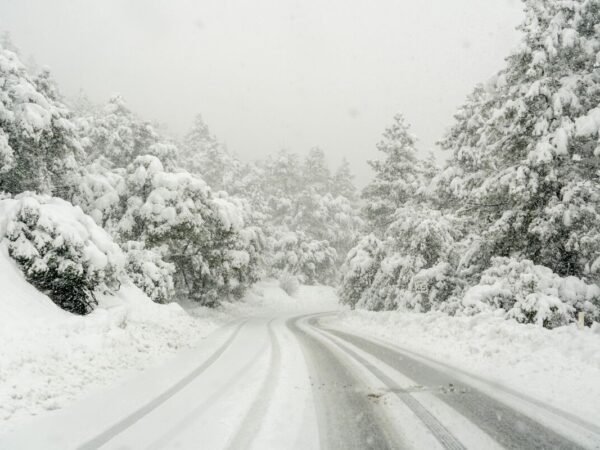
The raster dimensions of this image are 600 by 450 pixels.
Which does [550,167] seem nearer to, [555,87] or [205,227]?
[555,87]

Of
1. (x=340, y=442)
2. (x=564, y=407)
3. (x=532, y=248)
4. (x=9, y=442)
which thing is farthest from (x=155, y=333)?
(x=532, y=248)

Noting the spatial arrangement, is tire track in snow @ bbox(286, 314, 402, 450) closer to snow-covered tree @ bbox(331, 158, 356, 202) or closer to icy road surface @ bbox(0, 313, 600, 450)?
icy road surface @ bbox(0, 313, 600, 450)

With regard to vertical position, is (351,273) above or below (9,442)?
above

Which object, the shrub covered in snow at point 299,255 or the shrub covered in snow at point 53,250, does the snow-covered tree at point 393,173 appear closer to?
the shrub covered in snow at point 53,250

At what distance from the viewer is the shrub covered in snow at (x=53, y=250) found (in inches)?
428

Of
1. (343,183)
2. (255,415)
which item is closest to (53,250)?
(255,415)

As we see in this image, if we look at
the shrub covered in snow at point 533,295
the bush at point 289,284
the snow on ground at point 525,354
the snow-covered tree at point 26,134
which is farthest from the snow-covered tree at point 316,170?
the snow on ground at point 525,354

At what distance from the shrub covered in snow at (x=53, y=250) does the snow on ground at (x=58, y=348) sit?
43 cm

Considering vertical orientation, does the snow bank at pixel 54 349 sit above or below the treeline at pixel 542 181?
below

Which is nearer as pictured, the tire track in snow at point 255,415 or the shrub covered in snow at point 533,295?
the tire track in snow at point 255,415

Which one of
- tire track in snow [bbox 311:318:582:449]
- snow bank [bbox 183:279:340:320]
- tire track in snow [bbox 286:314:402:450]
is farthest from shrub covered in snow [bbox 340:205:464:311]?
snow bank [bbox 183:279:340:320]

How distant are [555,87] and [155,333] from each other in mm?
14164

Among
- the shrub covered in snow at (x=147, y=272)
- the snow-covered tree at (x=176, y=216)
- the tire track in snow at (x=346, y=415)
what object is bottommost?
the tire track in snow at (x=346, y=415)

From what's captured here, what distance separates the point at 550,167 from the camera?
43.4ft
